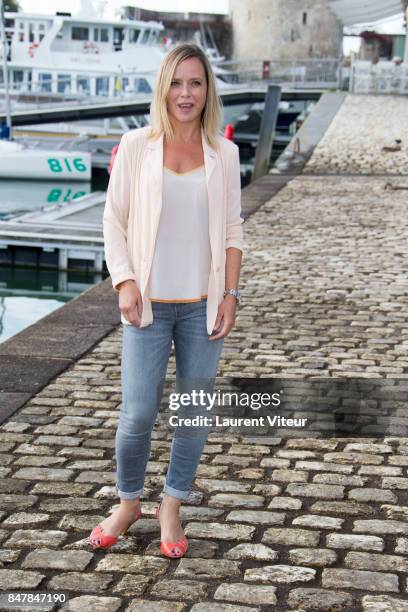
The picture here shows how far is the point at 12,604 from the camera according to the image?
122 inches

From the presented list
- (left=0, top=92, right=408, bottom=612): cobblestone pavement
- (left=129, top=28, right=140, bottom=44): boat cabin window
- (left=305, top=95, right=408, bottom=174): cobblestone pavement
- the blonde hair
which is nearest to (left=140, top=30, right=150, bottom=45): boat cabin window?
(left=129, top=28, right=140, bottom=44): boat cabin window

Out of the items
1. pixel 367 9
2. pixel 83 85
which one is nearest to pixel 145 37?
pixel 83 85

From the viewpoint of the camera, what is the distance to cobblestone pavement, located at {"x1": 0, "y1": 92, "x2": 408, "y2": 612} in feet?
10.6

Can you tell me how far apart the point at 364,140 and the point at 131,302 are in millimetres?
18989

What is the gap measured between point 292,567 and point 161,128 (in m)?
1.43

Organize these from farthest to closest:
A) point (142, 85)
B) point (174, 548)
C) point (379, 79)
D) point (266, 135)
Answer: point (142, 85), point (379, 79), point (266, 135), point (174, 548)

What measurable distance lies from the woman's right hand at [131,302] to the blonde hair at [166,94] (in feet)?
1.51

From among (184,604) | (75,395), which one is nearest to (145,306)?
(184,604)

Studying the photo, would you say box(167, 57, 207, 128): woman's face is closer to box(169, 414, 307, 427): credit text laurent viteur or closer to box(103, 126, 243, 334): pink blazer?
box(103, 126, 243, 334): pink blazer

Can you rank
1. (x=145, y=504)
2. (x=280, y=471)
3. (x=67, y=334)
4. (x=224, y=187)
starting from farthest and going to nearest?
(x=67, y=334) < (x=280, y=471) < (x=145, y=504) < (x=224, y=187)

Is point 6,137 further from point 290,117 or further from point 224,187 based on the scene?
point 224,187

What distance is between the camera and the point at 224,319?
3316mm

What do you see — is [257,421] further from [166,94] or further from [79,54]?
[79,54]

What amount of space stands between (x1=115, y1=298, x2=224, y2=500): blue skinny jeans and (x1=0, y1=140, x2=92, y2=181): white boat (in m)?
24.5
